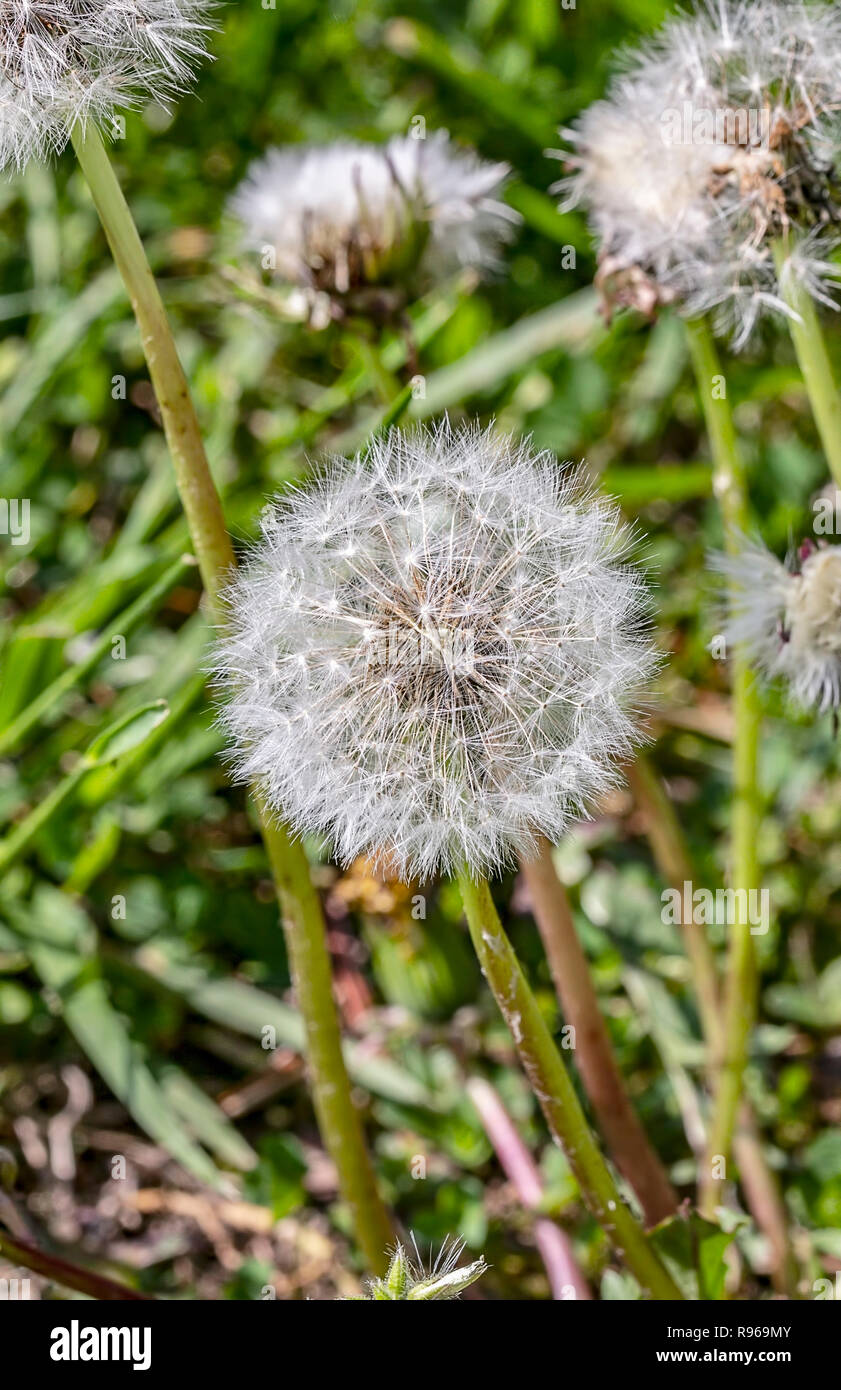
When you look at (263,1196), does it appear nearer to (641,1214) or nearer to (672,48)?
(641,1214)

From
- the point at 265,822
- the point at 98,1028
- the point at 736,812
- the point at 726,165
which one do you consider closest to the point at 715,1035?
the point at 736,812

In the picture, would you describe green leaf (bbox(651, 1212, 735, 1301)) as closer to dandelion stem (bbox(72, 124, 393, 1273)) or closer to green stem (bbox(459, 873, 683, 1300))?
green stem (bbox(459, 873, 683, 1300))

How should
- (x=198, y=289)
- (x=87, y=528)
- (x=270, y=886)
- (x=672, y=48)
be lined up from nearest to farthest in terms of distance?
(x=672, y=48) → (x=270, y=886) → (x=87, y=528) → (x=198, y=289)

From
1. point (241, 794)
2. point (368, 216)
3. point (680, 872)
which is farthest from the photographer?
point (241, 794)

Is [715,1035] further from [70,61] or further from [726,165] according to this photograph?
[70,61]

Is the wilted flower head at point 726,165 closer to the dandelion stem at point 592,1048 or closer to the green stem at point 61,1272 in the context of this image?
the dandelion stem at point 592,1048

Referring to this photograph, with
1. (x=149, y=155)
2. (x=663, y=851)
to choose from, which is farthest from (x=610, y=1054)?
(x=149, y=155)

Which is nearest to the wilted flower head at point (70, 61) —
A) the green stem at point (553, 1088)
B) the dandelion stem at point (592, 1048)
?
the green stem at point (553, 1088)
